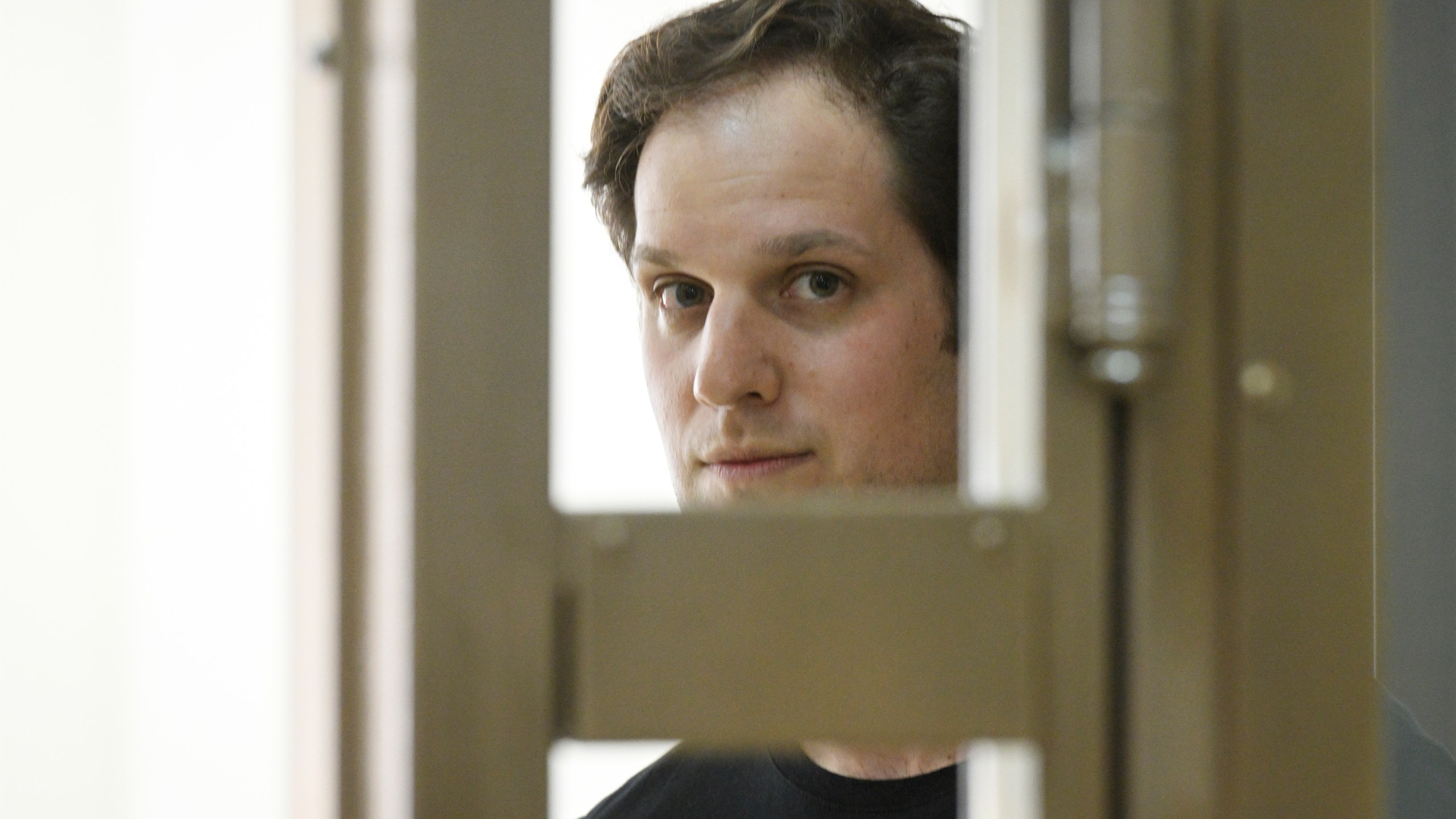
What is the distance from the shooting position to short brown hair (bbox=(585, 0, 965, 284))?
0.94 metres

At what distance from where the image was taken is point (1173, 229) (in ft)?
1.08

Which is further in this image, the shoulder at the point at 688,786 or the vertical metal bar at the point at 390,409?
the shoulder at the point at 688,786

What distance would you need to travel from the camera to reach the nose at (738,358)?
868 millimetres

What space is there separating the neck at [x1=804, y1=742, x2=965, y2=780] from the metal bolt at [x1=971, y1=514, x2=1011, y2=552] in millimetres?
656

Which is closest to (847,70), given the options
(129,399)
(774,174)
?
(774,174)

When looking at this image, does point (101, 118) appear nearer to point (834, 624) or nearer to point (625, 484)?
point (625, 484)

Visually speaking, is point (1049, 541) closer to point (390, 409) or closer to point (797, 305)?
point (390, 409)

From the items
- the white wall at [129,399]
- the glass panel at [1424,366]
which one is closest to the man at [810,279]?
the white wall at [129,399]

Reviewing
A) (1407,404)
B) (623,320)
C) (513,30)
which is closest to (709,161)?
(623,320)

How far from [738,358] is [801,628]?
0.54 metres

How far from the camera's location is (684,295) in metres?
0.97

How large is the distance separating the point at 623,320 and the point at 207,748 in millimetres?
928

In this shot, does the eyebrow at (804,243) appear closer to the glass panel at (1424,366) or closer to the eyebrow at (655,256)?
the eyebrow at (655,256)

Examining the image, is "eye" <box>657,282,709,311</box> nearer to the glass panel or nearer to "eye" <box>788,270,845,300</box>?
"eye" <box>788,270,845,300</box>
